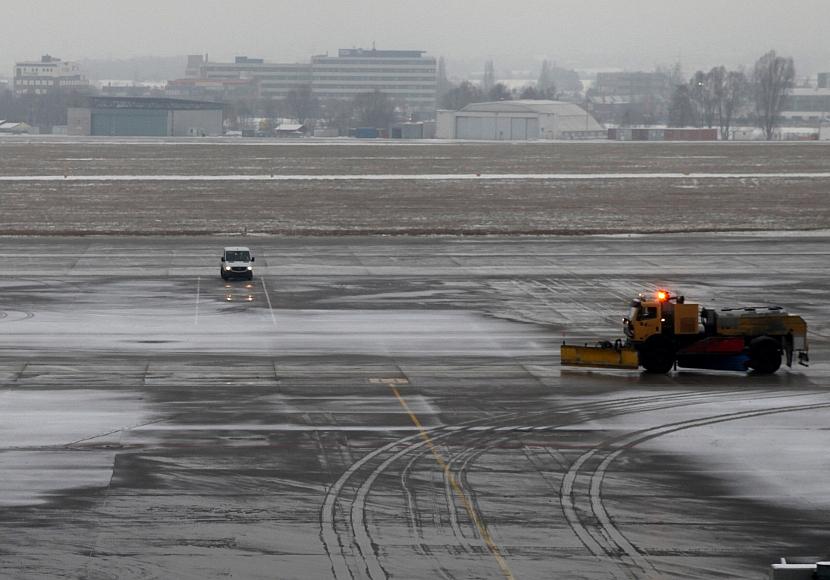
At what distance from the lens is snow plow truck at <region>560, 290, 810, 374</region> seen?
112ft

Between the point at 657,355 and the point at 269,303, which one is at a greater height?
the point at 657,355

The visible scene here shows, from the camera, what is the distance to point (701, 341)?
1356 inches

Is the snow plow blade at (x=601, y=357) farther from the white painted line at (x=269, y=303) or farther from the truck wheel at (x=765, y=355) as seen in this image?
the white painted line at (x=269, y=303)

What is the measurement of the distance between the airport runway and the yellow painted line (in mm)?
73

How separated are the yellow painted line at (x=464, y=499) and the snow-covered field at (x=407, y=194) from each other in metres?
41.0

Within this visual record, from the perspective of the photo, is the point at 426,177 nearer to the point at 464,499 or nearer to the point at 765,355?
the point at 765,355

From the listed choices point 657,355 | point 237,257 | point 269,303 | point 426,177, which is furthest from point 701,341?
point 426,177

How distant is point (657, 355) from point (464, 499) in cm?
1286

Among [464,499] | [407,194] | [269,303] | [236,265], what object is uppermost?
[407,194]

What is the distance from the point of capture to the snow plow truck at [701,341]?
34219 mm

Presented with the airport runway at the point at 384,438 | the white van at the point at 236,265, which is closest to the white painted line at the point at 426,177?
the white van at the point at 236,265

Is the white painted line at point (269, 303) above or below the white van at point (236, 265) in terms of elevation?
below

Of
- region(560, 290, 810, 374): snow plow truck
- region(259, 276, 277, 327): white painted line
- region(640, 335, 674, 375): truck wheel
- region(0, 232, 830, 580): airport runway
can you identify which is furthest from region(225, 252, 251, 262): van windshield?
region(640, 335, 674, 375): truck wheel

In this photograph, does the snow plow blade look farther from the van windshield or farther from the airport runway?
the van windshield
